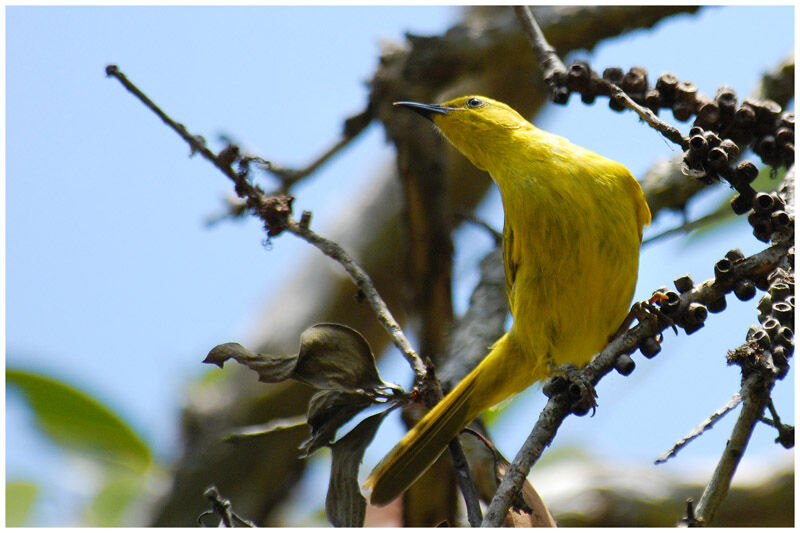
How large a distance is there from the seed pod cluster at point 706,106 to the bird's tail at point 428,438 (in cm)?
129

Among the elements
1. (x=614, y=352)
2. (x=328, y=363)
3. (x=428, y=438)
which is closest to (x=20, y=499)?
(x=428, y=438)

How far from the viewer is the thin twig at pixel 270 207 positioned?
2.55m

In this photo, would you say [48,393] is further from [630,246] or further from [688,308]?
[688,308]

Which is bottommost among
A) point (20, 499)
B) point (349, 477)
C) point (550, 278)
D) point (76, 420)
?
point (349, 477)

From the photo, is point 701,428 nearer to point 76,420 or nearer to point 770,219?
point 770,219

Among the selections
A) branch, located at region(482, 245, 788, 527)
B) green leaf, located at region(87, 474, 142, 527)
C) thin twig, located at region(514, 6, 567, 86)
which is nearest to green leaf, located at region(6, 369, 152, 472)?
green leaf, located at region(87, 474, 142, 527)

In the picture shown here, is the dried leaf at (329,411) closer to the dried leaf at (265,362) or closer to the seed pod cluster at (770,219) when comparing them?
the dried leaf at (265,362)

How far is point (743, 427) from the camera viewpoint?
206 centimetres

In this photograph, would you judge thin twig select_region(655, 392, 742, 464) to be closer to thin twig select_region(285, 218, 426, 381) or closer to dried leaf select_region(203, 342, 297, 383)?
thin twig select_region(285, 218, 426, 381)

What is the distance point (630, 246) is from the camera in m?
3.26

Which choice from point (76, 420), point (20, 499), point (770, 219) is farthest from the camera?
point (76, 420)

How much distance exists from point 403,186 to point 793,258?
2714 mm

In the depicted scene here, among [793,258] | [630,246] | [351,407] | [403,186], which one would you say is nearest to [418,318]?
[403,186]

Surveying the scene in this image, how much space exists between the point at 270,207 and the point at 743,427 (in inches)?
63.9
